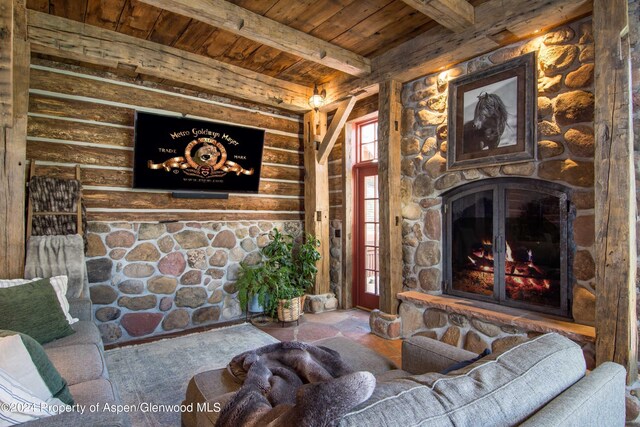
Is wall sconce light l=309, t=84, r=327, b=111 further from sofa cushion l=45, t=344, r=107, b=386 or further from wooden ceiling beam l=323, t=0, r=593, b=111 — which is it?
sofa cushion l=45, t=344, r=107, b=386

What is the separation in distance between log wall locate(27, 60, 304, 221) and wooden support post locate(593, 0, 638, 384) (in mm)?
3413

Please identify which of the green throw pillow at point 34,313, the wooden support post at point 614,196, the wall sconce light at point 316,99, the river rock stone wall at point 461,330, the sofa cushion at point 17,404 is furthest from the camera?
the wall sconce light at point 316,99

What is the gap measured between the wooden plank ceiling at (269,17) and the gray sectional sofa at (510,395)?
2.70 metres

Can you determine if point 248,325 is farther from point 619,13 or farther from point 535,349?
point 619,13

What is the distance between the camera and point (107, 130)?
3598mm

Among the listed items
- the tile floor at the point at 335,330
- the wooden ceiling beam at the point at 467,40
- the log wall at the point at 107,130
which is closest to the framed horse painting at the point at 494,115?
the wooden ceiling beam at the point at 467,40

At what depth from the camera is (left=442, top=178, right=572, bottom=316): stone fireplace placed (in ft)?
9.03

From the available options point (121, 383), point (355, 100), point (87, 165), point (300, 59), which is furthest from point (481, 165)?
point (87, 165)

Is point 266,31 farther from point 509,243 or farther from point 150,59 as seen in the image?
point 509,243

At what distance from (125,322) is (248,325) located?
1.23m

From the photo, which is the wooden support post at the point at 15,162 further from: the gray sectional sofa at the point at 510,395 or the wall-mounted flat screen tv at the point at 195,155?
the gray sectional sofa at the point at 510,395

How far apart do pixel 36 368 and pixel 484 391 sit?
5.28 ft

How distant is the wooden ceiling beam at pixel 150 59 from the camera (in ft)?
10.0

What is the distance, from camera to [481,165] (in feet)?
10.3
